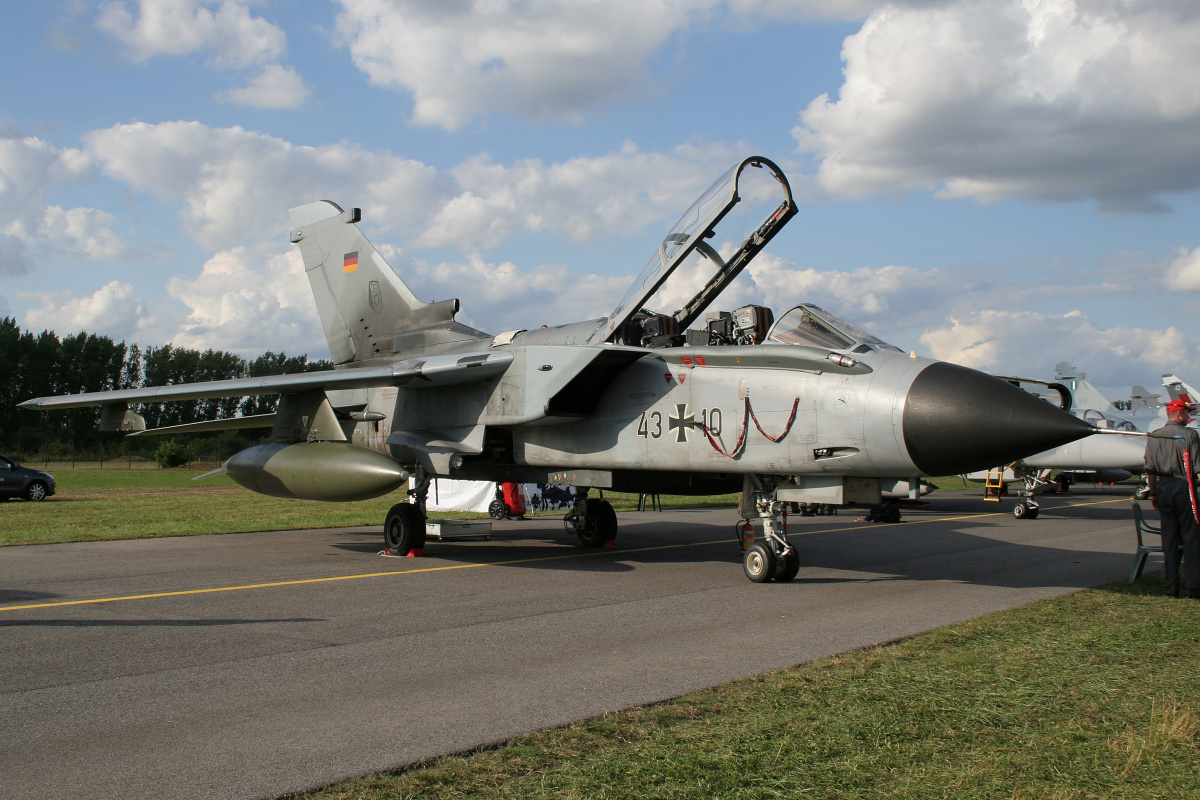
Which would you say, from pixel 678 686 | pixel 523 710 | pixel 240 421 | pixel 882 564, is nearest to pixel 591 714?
pixel 523 710

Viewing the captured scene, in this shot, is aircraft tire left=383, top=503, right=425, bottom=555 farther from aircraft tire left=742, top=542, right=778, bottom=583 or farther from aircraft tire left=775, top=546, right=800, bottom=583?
aircraft tire left=775, top=546, right=800, bottom=583

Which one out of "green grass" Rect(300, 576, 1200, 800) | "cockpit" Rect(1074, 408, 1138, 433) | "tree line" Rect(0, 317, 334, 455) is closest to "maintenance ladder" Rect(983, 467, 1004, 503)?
"cockpit" Rect(1074, 408, 1138, 433)

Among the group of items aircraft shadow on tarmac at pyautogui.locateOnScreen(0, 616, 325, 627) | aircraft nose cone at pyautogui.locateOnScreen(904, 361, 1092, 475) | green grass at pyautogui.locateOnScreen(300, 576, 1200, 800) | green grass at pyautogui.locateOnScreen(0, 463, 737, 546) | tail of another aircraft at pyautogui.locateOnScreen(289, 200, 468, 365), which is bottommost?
aircraft shadow on tarmac at pyautogui.locateOnScreen(0, 616, 325, 627)

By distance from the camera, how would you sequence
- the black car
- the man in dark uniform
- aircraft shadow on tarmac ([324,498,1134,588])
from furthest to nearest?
the black car
aircraft shadow on tarmac ([324,498,1134,588])
the man in dark uniform

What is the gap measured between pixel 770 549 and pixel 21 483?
23.6m

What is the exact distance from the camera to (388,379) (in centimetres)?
1064

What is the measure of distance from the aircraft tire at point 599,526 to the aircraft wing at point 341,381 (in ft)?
9.99

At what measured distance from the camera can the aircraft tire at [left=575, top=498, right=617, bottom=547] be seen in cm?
1244

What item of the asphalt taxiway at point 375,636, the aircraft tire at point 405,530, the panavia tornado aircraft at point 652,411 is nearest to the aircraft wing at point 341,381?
the panavia tornado aircraft at point 652,411

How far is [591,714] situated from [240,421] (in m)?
11.7

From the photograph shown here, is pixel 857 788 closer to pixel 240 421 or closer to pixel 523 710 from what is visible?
pixel 523 710

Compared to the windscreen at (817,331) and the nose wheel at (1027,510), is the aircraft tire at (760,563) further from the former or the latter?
the nose wheel at (1027,510)

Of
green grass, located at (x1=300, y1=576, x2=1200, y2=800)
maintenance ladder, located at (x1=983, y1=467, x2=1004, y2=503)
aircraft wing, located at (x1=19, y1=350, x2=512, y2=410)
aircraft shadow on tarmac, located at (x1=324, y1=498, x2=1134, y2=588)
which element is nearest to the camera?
green grass, located at (x1=300, y1=576, x2=1200, y2=800)

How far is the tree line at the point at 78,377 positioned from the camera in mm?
68688
